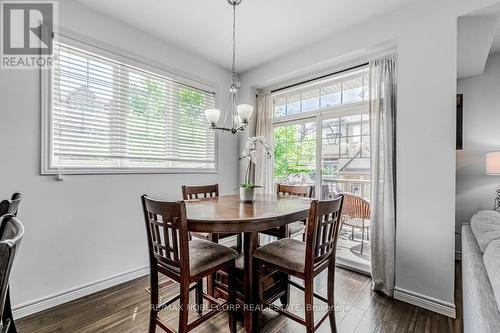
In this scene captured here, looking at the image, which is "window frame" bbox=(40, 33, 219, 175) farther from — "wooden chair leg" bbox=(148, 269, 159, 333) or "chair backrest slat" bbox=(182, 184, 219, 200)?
"wooden chair leg" bbox=(148, 269, 159, 333)

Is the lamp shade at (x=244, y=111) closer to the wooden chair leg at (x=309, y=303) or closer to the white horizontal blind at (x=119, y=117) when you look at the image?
the white horizontal blind at (x=119, y=117)

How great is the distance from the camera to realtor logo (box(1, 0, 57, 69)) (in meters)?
A: 1.94

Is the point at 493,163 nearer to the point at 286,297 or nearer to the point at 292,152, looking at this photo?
the point at 292,152

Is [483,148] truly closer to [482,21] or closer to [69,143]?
[482,21]

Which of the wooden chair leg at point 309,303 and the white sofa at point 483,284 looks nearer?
the white sofa at point 483,284

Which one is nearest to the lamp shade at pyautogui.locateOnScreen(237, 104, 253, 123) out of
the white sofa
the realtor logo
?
the realtor logo

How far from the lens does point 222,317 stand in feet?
6.40

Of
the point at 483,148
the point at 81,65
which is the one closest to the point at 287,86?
the point at 81,65

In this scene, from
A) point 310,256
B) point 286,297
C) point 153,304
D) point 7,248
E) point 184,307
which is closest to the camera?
point 7,248

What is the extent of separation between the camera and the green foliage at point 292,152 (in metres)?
3.30

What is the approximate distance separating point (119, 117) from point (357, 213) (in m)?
2.91

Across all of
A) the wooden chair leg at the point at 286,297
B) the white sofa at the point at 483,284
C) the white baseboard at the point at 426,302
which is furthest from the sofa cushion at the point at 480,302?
the wooden chair leg at the point at 286,297

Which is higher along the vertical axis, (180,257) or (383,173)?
(383,173)

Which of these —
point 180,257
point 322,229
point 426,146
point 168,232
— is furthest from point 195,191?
point 426,146
